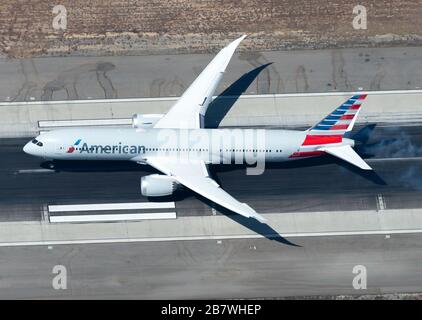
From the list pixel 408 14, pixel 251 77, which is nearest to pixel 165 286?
pixel 251 77

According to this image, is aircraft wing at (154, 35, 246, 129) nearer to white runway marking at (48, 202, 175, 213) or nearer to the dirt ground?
the dirt ground

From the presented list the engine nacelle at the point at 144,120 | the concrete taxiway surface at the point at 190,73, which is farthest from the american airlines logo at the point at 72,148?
the concrete taxiway surface at the point at 190,73

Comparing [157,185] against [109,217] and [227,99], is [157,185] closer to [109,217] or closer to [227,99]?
[109,217]

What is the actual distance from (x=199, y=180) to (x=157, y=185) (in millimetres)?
3098

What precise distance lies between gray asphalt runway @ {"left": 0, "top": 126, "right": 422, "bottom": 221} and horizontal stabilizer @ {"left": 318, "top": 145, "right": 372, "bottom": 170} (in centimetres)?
285

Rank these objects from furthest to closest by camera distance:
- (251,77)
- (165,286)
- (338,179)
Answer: (251,77) → (338,179) → (165,286)

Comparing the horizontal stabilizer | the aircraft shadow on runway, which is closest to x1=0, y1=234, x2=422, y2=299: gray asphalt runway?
the horizontal stabilizer

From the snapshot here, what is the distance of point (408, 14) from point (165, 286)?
3122 cm

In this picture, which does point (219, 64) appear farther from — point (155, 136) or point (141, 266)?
point (141, 266)

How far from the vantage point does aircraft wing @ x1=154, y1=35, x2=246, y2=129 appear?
50562mm

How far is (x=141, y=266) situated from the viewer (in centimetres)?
4800

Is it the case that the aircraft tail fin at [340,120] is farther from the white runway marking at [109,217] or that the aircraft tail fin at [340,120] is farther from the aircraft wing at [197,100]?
the white runway marking at [109,217]

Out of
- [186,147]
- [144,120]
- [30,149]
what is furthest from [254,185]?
[30,149]

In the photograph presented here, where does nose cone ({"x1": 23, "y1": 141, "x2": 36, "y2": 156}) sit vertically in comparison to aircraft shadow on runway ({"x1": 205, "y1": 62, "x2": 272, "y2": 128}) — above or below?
below
